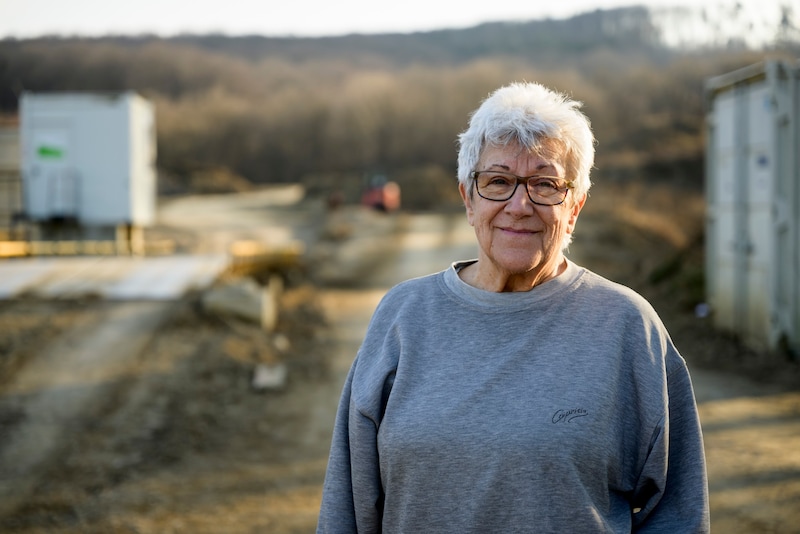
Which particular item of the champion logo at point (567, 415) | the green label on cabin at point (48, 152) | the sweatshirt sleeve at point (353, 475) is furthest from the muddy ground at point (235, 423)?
the green label on cabin at point (48, 152)

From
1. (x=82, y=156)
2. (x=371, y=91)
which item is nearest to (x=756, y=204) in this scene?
(x=82, y=156)

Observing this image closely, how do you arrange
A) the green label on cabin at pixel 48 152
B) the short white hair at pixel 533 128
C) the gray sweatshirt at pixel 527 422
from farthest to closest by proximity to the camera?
1. the green label on cabin at pixel 48 152
2. the short white hair at pixel 533 128
3. the gray sweatshirt at pixel 527 422

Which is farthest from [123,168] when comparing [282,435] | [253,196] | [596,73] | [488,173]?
[596,73]

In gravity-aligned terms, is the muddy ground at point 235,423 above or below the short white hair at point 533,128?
below

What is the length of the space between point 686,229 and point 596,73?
6308cm

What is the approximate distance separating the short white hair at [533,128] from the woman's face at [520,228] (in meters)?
0.03

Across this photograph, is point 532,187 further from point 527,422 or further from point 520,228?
point 527,422

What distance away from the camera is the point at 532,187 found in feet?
7.75

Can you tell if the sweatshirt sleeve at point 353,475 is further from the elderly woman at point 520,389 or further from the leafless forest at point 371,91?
the leafless forest at point 371,91

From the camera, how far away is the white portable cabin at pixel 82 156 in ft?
49.9

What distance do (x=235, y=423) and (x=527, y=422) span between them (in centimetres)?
583

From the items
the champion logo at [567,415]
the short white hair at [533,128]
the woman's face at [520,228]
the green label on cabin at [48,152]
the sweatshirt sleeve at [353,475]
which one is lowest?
the sweatshirt sleeve at [353,475]

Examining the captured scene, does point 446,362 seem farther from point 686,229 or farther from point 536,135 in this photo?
point 686,229

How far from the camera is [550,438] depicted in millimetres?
2117
